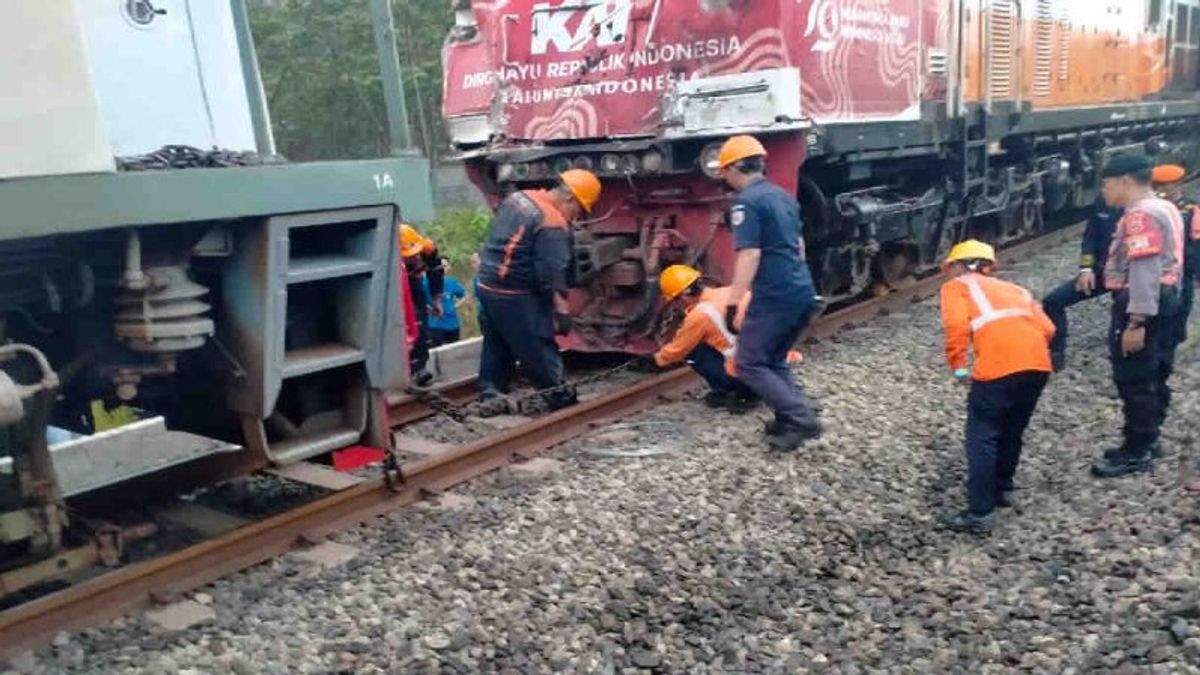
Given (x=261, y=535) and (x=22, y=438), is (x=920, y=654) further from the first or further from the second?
(x=22, y=438)

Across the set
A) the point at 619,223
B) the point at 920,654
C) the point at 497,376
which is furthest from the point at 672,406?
the point at 920,654

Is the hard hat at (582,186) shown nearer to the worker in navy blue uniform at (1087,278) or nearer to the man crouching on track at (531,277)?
the man crouching on track at (531,277)

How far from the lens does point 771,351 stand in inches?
230

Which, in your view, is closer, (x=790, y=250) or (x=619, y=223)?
(x=790, y=250)

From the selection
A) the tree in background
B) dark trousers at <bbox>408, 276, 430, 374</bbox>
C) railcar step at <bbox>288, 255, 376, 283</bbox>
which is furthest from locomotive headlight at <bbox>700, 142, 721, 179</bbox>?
the tree in background

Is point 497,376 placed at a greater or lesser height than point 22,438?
lesser

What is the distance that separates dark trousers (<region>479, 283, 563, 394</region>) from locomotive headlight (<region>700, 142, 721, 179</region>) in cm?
139

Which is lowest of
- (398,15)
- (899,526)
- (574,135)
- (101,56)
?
(899,526)

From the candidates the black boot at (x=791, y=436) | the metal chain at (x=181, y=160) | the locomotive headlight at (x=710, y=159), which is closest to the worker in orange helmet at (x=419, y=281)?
the locomotive headlight at (x=710, y=159)

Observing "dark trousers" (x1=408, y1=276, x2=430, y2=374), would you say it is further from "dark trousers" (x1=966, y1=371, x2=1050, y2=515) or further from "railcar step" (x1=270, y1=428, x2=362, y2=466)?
"dark trousers" (x1=966, y1=371, x2=1050, y2=515)

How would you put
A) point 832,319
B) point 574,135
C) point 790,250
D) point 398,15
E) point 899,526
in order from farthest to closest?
point 398,15, point 832,319, point 574,135, point 790,250, point 899,526

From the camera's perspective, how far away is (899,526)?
474 centimetres

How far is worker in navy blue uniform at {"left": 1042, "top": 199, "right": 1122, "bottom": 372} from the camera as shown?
6.93m

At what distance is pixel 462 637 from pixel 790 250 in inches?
117
